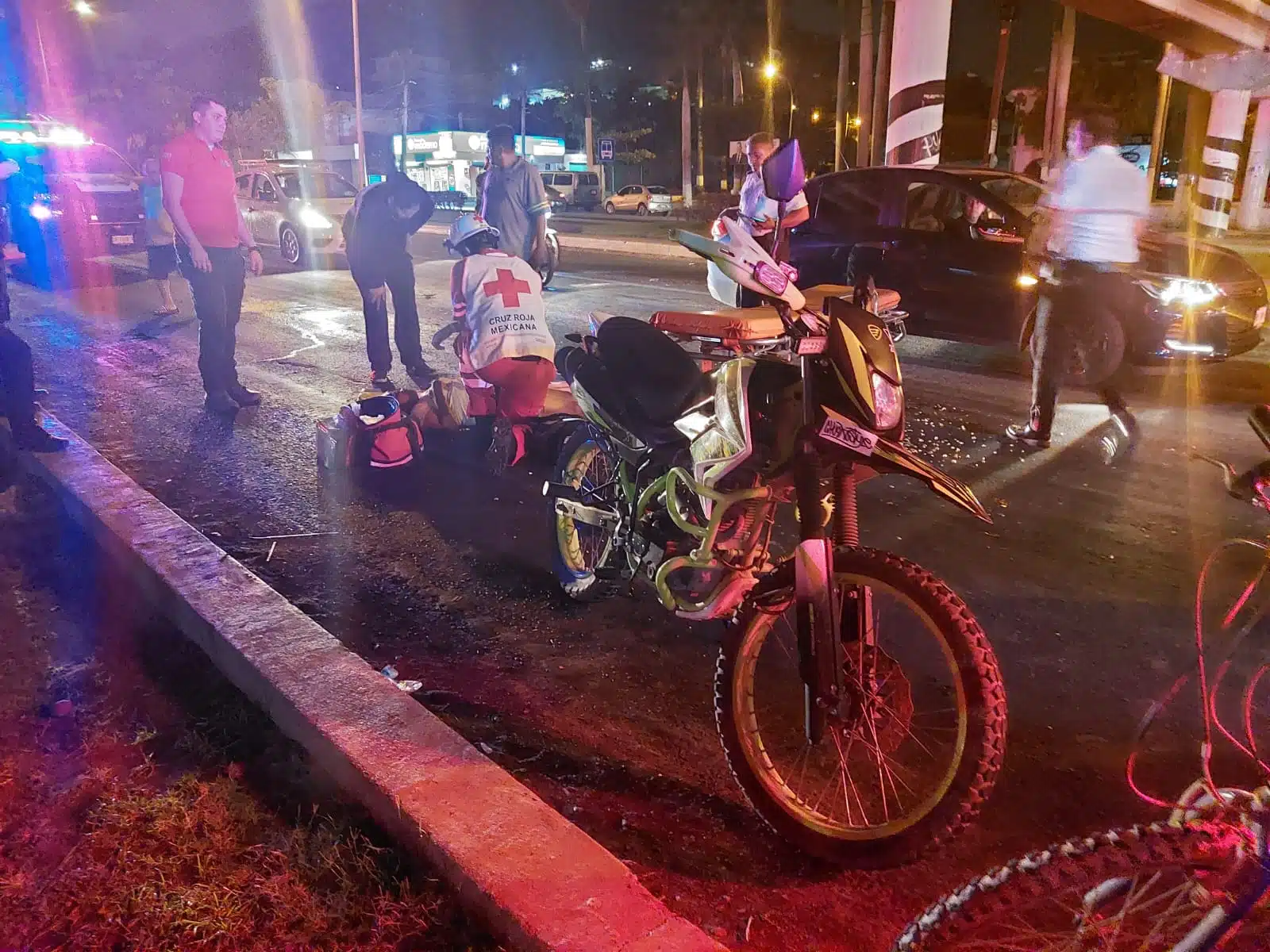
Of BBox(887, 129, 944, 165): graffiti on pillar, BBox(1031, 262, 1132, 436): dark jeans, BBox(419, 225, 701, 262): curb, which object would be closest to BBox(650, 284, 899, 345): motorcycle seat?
BBox(1031, 262, 1132, 436): dark jeans

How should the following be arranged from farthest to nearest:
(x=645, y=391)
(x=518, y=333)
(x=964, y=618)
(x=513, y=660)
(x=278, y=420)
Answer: (x=278, y=420) < (x=518, y=333) < (x=513, y=660) < (x=645, y=391) < (x=964, y=618)

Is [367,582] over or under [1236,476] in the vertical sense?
under

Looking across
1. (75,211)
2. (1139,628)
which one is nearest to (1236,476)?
(1139,628)

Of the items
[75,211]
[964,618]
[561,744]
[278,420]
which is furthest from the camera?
[75,211]

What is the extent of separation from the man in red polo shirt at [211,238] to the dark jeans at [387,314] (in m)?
0.88

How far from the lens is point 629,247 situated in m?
21.8

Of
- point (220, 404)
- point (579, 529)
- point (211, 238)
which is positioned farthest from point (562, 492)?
point (211, 238)

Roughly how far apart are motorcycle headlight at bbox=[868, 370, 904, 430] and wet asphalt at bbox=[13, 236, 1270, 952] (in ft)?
3.85

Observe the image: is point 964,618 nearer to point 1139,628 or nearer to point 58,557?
point 1139,628

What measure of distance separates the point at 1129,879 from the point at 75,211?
1821 cm

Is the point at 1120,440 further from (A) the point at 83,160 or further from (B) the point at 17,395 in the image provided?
(A) the point at 83,160

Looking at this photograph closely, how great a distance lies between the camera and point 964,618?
2.26 meters

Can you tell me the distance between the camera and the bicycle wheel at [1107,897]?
4.83 ft

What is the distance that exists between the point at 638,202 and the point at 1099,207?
42693 millimetres
